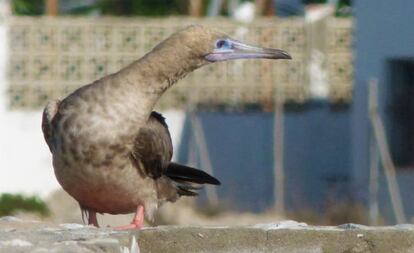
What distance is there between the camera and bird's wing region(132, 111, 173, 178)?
317 inches

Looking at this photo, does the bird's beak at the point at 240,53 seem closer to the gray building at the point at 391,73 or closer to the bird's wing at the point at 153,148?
the bird's wing at the point at 153,148

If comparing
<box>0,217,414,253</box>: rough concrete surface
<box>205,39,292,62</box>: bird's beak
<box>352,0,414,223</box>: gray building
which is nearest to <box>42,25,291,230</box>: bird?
<box>205,39,292,62</box>: bird's beak

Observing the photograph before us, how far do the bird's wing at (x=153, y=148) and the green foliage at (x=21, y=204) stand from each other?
1358cm

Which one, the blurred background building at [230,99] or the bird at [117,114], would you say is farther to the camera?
the blurred background building at [230,99]

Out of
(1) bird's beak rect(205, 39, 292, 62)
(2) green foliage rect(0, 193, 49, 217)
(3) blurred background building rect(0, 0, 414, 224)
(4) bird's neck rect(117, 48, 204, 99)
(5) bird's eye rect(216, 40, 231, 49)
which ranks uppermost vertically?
(5) bird's eye rect(216, 40, 231, 49)

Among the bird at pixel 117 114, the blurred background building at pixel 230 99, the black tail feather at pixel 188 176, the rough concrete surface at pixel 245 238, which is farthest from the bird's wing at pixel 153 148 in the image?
the blurred background building at pixel 230 99

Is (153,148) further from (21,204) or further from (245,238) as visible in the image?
(21,204)

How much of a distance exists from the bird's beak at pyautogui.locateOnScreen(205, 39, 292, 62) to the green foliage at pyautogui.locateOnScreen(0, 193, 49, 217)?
14216 millimetres

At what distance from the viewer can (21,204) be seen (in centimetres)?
2328

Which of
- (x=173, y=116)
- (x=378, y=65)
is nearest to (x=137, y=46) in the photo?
(x=173, y=116)

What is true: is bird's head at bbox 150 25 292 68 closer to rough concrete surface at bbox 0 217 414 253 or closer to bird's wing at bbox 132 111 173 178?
bird's wing at bbox 132 111 173 178

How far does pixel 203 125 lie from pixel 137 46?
1563mm

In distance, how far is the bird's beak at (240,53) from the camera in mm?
7711

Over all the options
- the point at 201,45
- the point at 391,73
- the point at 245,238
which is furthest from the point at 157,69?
the point at 391,73
